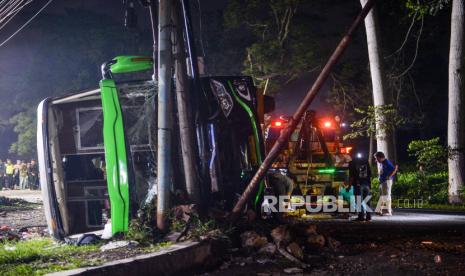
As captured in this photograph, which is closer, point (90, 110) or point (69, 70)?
point (90, 110)

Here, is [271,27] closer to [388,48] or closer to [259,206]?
[388,48]

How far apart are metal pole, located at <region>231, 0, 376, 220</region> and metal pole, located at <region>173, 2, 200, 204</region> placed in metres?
0.91

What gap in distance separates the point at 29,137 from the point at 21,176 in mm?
3057

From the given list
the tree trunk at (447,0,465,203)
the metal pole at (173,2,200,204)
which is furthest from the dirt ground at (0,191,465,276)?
the tree trunk at (447,0,465,203)

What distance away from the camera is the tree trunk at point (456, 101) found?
16.3 metres

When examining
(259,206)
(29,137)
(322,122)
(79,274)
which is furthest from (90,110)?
(29,137)

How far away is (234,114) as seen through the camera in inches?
376

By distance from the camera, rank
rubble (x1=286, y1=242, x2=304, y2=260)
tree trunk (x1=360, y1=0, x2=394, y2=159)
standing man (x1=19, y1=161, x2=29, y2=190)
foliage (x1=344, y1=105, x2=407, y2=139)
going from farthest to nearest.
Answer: standing man (x1=19, y1=161, x2=29, y2=190)
tree trunk (x1=360, y1=0, x2=394, y2=159)
foliage (x1=344, y1=105, x2=407, y2=139)
rubble (x1=286, y1=242, x2=304, y2=260)

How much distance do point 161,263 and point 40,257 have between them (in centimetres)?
209

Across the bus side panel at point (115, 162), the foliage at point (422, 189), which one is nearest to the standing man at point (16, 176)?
the foliage at point (422, 189)

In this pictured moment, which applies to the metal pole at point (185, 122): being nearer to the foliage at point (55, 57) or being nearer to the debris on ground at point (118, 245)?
the debris on ground at point (118, 245)

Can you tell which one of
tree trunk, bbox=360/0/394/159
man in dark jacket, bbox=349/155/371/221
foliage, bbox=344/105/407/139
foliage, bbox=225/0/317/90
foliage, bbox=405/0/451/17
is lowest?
man in dark jacket, bbox=349/155/371/221

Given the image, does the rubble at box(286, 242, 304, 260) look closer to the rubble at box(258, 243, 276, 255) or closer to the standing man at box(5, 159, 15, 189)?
the rubble at box(258, 243, 276, 255)

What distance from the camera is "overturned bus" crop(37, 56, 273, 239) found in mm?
9281
